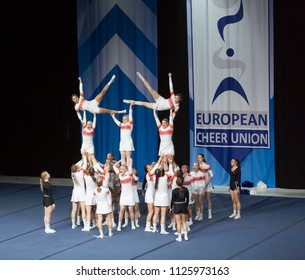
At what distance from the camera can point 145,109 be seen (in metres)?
18.8

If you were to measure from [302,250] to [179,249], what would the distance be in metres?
2.00

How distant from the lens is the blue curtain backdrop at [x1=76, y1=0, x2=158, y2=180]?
18656mm

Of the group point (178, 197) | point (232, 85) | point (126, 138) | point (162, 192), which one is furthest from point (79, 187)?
point (232, 85)

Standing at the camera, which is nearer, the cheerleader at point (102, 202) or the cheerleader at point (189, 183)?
the cheerleader at point (102, 202)

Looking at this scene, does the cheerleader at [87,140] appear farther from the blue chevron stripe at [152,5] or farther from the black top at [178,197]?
the blue chevron stripe at [152,5]

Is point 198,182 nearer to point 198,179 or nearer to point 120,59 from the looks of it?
point 198,179

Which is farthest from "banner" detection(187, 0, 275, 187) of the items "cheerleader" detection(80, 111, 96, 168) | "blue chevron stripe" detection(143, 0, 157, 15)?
"cheerleader" detection(80, 111, 96, 168)

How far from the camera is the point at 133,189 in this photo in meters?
14.6

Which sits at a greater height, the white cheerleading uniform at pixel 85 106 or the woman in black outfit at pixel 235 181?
the white cheerleading uniform at pixel 85 106

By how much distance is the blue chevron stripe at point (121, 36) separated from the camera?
1866cm

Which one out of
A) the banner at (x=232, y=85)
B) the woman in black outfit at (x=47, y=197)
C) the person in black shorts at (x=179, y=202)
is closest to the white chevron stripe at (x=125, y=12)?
the banner at (x=232, y=85)

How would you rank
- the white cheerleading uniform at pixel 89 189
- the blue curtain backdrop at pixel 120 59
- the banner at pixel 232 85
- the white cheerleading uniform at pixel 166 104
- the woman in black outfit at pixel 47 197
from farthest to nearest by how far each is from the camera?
the blue curtain backdrop at pixel 120 59, the banner at pixel 232 85, the white cheerleading uniform at pixel 166 104, the white cheerleading uniform at pixel 89 189, the woman in black outfit at pixel 47 197

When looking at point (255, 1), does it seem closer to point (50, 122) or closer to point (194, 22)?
point (194, 22)

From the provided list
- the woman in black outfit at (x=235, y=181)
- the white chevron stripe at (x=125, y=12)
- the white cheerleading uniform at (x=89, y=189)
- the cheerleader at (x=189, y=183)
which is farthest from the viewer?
the white chevron stripe at (x=125, y=12)
